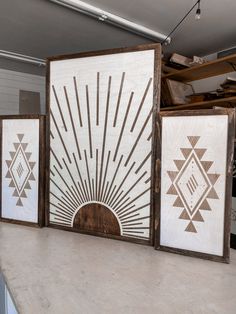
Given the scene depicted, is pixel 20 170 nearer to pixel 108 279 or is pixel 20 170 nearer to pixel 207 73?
pixel 108 279

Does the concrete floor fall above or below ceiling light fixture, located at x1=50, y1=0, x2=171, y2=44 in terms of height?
below

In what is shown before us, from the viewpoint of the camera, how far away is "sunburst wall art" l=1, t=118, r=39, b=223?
1170 millimetres

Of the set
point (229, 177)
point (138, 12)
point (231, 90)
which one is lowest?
point (229, 177)

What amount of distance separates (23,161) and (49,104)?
0.29 meters

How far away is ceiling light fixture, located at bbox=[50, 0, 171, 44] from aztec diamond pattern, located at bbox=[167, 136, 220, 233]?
5.60 feet

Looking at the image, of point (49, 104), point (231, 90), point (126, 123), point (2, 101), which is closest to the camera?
point (126, 123)

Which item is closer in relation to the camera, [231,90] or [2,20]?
[2,20]

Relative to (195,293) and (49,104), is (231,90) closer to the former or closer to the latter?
(49,104)

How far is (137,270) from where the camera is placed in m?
0.81

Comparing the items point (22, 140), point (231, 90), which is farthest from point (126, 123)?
point (231, 90)

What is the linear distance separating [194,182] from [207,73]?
2.64m

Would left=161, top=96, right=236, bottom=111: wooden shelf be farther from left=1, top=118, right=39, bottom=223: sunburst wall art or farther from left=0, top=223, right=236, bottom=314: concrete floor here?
left=0, top=223, right=236, bottom=314: concrete floor

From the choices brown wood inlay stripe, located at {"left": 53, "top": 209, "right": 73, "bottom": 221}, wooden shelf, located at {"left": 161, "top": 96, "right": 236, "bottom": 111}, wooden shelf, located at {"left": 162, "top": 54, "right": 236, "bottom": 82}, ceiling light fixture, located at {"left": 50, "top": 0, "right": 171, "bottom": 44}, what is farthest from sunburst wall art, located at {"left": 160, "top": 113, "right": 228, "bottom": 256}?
wooden shelf, located at {"left": 162, "top": 54, "right": 236, "bottom": 82}

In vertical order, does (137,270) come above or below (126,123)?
below
